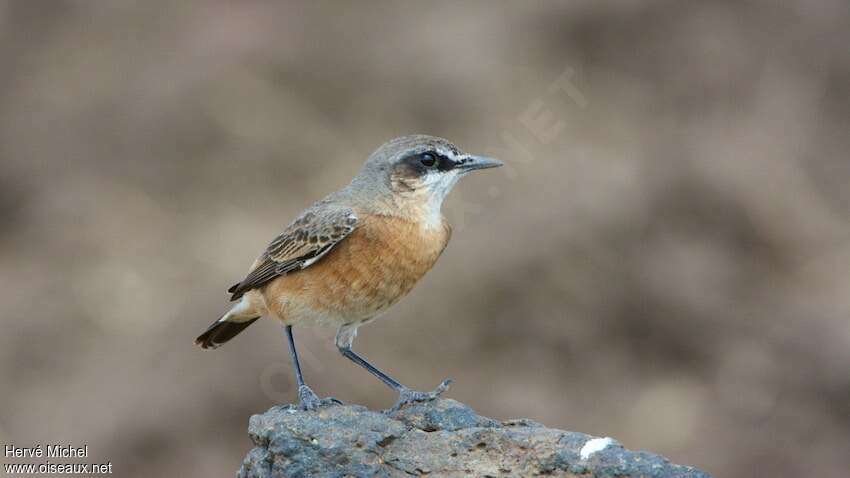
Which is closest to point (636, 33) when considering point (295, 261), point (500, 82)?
point (500, 82)

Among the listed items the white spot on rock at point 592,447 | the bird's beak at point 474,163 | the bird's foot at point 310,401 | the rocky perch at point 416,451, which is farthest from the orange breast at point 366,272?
the white spot on rock at point 592,447

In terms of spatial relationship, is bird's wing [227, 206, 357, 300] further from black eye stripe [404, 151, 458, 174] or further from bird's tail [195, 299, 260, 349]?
black eye stripe [404, 151, 458, 174]

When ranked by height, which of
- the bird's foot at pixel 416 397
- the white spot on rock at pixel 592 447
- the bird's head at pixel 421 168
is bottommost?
the white spot on rock at pixel 592 447

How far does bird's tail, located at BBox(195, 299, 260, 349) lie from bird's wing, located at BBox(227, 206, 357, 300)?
0.40 meters

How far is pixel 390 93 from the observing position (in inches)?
759

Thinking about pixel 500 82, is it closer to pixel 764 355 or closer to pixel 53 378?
pixel 764 355

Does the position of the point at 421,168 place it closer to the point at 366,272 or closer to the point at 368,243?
the point at 368,243

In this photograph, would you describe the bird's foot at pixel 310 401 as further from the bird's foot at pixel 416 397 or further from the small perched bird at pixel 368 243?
the bird's foot at pixel 416 397

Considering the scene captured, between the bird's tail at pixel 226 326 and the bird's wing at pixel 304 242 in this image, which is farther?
the bird's tail at pixel 226 326

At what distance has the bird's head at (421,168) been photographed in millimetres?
8898

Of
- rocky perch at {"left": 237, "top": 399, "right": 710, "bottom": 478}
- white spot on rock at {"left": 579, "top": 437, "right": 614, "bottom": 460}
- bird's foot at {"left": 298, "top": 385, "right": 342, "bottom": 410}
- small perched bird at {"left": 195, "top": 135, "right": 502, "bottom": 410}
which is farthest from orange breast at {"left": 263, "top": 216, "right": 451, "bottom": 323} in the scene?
white spot on rock at {"left": 579, "top": 437, "right": 614, "bottom": 460}

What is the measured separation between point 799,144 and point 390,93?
734cm

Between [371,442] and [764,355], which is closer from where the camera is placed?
[371,442]

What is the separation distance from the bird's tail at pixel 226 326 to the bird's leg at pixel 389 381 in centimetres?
84
